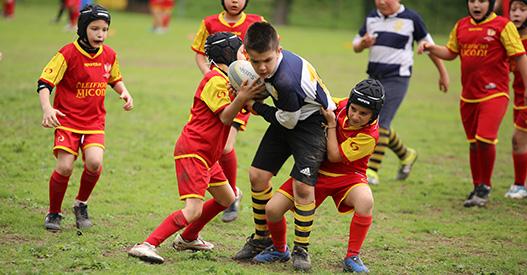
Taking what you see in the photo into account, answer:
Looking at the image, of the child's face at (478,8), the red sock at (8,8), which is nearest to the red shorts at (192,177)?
the child's face at (478,8)

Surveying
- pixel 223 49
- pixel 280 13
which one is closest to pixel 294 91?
pixel 223 49

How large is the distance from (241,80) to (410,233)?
2.82m

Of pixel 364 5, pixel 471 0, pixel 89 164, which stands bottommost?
pixel 364 5

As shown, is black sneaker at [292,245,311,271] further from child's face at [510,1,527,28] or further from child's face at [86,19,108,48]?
child's face at [510,1,527,28]

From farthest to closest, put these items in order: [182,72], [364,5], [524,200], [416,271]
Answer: [364,5]
[182,72]
[524,200]
[416,271]

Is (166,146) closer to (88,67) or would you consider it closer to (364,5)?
(88,67)

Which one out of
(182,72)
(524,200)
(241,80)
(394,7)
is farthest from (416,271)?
(182,72)

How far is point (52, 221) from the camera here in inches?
269

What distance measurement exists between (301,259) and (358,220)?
0.53 m

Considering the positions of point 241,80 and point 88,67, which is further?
point 88,67

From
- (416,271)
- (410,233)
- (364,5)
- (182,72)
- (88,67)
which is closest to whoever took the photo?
(416,271)

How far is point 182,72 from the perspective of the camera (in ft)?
61.5

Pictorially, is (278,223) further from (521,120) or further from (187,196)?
(521,120)

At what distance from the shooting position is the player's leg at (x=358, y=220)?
19.3 ft
